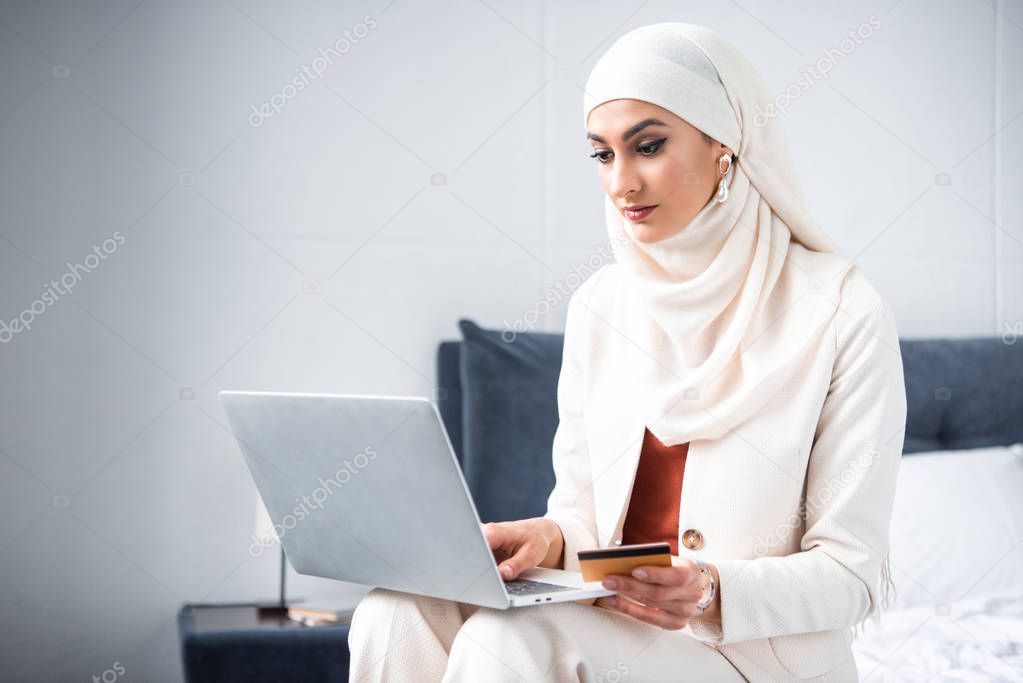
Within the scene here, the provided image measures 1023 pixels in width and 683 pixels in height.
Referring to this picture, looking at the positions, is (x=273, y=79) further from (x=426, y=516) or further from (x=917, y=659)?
(x=917, y=659)

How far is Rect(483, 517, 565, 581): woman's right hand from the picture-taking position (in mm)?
1354

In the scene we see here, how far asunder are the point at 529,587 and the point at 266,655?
93 centimetres

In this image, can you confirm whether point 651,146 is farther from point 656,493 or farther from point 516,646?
point 516,646

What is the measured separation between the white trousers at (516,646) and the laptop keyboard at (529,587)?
0.09 ft

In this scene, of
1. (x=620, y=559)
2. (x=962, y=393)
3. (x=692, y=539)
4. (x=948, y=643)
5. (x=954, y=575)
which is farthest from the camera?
(x=962, y=393)

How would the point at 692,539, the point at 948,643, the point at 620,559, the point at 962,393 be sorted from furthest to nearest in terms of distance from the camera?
the point at 962,393 → the point at 948,643 → the point at 692,539 → the point at 620,559

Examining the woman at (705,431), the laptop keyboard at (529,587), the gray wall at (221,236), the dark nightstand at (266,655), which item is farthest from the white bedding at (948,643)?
the gray wall at (221,236)

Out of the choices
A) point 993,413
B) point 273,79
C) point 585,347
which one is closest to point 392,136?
point 273,79

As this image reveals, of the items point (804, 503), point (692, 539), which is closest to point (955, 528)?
point (804, 503)

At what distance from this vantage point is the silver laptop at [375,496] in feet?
3.50

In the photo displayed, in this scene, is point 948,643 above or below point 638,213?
below

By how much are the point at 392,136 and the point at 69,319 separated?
2.95 feet

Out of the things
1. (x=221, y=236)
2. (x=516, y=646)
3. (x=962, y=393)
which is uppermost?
(x=221, y=236)

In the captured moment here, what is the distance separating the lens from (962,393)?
267cm
